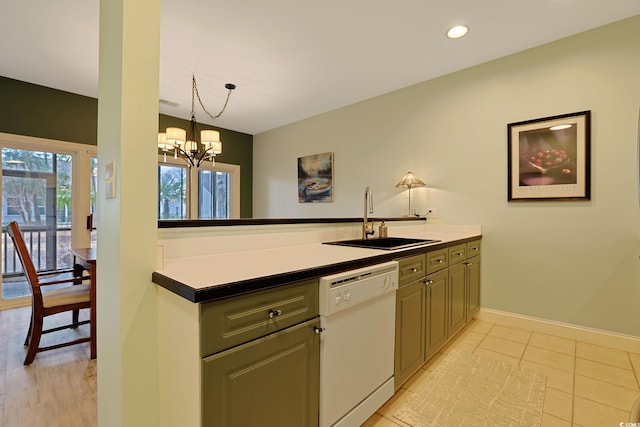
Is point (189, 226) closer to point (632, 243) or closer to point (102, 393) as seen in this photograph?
point (102, 393)

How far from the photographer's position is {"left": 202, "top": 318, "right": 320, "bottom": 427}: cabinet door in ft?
2.98

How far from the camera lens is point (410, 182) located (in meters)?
3.36

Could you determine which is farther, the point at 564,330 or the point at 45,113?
the point at 45,113

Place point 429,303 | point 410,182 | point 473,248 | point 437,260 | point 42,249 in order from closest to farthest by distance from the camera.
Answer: point 429,303, point 437,260, point 473,248, point 410,182, point 42,249

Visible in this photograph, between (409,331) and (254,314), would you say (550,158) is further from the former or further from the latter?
(254,314)

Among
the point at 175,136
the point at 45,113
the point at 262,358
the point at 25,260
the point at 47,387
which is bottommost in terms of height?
the point at 47,387

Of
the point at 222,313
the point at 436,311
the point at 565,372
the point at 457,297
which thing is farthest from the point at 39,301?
the point at 565,372

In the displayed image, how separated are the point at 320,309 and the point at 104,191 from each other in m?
1.03

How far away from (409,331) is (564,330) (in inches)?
72.2

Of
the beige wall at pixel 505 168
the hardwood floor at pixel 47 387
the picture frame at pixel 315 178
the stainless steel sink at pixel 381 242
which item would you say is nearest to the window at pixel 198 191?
the picture frame at pixel 315 178

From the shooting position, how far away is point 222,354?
0.92m

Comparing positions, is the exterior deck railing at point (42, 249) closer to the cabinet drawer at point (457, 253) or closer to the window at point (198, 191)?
the window at point (198, 191)

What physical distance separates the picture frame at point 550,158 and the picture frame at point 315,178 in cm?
241

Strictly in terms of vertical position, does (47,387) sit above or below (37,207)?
below
